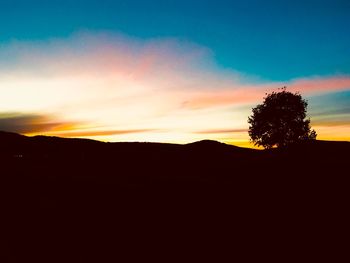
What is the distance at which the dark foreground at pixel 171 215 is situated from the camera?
1278 centimetres

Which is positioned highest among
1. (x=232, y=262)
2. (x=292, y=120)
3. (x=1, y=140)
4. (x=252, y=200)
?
(x=292, y=120)

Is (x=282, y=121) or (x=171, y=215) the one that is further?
(x=282, y=121)

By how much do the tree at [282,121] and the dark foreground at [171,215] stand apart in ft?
96.0

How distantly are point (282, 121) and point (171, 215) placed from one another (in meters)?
45.4

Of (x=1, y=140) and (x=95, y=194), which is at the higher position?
(x=1, y=140)

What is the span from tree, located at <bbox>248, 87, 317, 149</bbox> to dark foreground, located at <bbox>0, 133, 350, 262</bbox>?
2926cm

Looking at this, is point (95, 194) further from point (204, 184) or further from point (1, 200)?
point (204, 184)

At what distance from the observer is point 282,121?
57844 millimetres

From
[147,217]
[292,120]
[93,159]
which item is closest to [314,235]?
[147,217]

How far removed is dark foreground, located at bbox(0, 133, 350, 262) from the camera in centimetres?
1278

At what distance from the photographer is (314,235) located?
47.7 feet

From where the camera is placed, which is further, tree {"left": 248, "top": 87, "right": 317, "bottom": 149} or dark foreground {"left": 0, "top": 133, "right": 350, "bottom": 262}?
tree {"left": 248, "top": 87, "right": 317, "bottom": 149}

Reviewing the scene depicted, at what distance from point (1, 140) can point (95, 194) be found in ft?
155

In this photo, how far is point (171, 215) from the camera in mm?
16844
